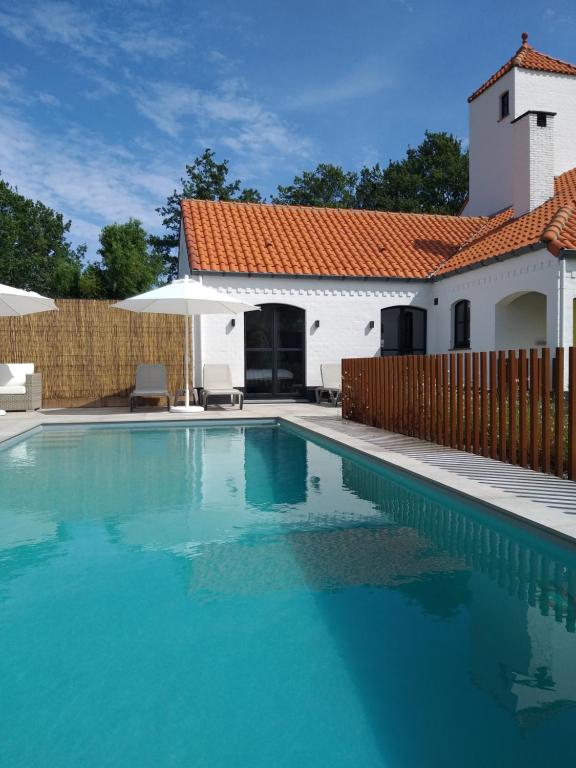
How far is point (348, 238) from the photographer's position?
17.6m

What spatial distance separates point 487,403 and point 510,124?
14233 millimetres

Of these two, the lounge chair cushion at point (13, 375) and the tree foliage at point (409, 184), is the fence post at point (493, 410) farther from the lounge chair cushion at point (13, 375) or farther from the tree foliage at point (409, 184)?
the tree foliage at point (409, 184)

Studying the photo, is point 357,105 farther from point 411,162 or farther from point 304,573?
point 304,573

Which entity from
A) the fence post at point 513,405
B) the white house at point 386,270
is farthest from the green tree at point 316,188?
the fence post at point 513,405

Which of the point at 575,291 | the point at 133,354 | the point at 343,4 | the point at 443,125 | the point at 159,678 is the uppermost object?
the point at 443,125

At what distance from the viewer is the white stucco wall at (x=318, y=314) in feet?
50.4

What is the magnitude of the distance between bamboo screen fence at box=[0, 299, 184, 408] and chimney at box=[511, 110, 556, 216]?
9599 millimetres

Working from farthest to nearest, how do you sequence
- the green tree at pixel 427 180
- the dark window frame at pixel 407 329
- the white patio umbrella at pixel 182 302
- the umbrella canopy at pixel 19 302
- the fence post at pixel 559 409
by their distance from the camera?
the green tree at pixel 427 180, the dark window frame at pixel 407 329, the white patio umbrella at pixel 182 302, the umbrella canopy at pixel 19 302, the fence post at pixel 559 409

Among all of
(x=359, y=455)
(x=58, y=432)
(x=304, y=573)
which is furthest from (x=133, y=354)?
(x=304, y=573)

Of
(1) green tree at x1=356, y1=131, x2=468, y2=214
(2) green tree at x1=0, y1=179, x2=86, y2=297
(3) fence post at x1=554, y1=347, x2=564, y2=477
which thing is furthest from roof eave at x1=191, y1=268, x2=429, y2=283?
(1) green tree at x1=356, y1=131, x2=468, y2=214

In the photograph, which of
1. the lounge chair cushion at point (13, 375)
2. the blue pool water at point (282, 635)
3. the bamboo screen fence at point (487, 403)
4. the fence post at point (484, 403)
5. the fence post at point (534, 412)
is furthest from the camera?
the lounge chair cushion at point (13, 375)

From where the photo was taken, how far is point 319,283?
1577 centimetres

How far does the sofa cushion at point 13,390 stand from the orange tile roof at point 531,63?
16.4m

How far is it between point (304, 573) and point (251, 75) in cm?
1915
